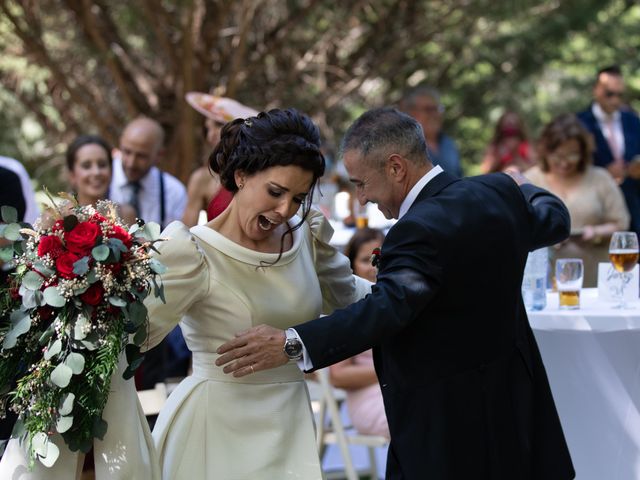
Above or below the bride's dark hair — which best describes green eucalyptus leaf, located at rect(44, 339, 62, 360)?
below

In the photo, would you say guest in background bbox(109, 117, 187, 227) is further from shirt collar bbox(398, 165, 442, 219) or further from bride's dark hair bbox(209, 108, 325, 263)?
shirt collar bbox(398, 165, 442, 219)

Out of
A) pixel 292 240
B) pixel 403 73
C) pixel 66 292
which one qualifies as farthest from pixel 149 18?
pixel 66 292

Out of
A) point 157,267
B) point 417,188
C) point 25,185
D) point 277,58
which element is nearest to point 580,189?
point 25,185

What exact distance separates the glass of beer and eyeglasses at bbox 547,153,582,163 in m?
2.23

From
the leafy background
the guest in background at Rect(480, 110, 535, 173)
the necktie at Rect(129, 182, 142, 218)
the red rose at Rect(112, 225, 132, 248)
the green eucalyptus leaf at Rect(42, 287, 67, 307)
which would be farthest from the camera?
the leafy background

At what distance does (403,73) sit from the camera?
1252 cm

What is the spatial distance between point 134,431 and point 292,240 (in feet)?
2.56

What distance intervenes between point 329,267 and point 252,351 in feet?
2.10

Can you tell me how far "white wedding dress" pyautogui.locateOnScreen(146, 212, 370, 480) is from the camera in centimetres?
297

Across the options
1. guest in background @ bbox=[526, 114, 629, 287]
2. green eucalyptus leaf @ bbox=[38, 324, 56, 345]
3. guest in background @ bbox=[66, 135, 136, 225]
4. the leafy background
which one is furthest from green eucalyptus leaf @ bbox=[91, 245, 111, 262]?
the leafy background

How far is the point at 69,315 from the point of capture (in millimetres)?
2627

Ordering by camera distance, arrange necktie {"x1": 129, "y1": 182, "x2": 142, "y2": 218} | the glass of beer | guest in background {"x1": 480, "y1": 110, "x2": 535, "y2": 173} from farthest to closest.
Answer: guest in background {"x1": 480, "y1": 110, "x2": 535, "y2": 173}
necktie {"x1": 129, "y1": 182, "x2": 142, "y2": 218}
the glass of beer

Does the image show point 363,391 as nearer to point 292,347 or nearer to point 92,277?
point 292,347

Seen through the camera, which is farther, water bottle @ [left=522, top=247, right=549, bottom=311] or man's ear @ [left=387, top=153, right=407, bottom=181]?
water bottle @ [left=522, top=247, right=549, bottom=311]
